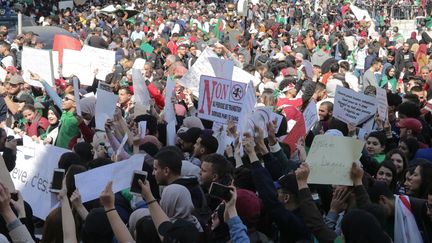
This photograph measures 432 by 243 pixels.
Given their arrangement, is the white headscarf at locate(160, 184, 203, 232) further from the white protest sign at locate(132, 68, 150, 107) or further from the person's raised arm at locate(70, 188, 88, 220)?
the white protest sign at locate(132, 68, 150, 107)

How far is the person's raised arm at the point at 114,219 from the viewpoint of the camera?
552cm

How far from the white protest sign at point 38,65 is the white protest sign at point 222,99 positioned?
3.35m

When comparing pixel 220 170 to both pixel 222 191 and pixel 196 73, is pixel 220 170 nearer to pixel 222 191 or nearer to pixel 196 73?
pixel 222 191

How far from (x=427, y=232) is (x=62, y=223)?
7.35 feet

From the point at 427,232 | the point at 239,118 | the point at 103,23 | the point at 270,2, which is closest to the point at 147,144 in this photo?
the point at 239,118

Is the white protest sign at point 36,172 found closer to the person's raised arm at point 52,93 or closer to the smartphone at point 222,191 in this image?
the smartphone at point 222,191

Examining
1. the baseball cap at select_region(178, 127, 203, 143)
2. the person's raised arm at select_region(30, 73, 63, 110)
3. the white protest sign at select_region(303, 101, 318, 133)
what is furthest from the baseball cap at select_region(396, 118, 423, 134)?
the person's raised arm at select_region(30, 73, 63, 110)

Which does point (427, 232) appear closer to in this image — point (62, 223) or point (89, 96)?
point (62, 223)

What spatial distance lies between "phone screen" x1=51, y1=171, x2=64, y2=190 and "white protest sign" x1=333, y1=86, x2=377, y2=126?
155 inches

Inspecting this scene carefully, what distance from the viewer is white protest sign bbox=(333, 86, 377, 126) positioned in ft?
31.0

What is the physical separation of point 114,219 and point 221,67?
5841mm

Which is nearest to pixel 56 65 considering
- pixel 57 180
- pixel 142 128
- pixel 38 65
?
pixel 38 65

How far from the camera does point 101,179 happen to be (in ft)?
19.7

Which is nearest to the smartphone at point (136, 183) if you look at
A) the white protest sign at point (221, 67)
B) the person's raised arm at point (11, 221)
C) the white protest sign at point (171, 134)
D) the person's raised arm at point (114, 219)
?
the person's raised arm at point (114, 219)
